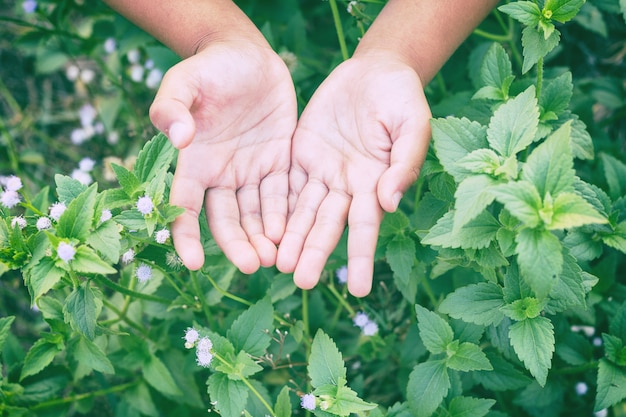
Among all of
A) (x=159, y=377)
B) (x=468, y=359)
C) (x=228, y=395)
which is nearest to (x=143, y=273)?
(x=228, y=395)

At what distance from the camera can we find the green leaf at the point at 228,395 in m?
1.71

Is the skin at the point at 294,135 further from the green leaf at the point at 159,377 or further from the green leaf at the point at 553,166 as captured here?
the green leaf at the point at 159,377

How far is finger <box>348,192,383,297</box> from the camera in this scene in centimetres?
178

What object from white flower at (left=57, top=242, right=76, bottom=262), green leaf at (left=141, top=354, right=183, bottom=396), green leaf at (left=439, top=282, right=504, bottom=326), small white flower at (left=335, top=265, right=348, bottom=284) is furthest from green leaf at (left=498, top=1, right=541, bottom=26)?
green leaf at (left=141, top=354, right=183, bottom=396)

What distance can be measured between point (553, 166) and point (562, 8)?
0.61 metres

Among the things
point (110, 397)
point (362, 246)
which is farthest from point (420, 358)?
point (110, 397)

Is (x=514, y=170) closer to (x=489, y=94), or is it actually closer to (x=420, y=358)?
(x=489, y=94)

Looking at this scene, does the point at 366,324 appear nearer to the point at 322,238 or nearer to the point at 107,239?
the point at 322,238

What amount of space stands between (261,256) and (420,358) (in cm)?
96

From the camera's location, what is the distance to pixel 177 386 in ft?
7.47

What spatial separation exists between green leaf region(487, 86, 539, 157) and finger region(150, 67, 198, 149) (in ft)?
2.92

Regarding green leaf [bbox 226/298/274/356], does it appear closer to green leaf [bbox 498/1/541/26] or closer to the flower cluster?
the flower cluster

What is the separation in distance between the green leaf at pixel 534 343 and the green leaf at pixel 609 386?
1.12ft

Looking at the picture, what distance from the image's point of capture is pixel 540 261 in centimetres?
137
